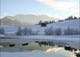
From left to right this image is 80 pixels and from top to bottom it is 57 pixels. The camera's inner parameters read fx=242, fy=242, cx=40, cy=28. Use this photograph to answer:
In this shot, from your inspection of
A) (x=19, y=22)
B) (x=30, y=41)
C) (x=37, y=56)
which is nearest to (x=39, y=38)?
(x=30, y=41)

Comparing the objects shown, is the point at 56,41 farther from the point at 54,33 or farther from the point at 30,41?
the point at 30,41

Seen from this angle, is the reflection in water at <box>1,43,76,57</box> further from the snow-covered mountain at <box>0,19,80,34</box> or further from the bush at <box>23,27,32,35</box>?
the snow-covered mountain at <box>0,19,80,34</box>

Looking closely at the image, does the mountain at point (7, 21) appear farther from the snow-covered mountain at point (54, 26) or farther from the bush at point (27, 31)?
the bush at point (27, 31)

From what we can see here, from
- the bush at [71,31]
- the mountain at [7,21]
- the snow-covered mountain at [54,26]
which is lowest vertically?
the bush at [71,31]

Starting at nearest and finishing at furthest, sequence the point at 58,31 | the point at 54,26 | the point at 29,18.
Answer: the point at 58,31 → the point at 29,18 → the point at 54,26

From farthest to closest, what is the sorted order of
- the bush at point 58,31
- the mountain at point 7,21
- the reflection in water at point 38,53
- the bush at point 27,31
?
the bush at point 58,31 → the mountain at point 7,21 → the bush at point 27,31 → the reflection in water at point 38,53

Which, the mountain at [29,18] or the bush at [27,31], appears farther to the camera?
the mountain at [29,18]

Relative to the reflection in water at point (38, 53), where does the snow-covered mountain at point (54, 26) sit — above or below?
above

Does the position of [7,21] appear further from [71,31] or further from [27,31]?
[71,31]

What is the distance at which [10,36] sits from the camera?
9734mm

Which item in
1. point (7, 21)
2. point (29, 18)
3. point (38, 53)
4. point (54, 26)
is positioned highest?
point (29, 18)

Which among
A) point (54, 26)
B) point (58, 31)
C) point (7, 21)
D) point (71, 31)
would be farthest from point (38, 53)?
point (54, 26)

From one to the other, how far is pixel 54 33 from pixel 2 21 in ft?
7.21

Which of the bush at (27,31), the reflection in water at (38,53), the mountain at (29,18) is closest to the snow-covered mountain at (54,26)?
the bush at (27,31)
